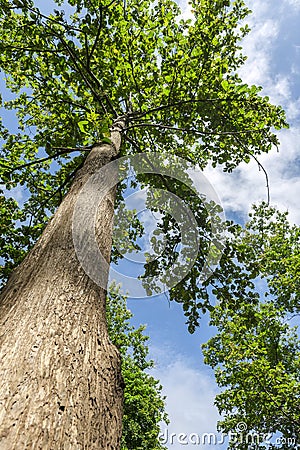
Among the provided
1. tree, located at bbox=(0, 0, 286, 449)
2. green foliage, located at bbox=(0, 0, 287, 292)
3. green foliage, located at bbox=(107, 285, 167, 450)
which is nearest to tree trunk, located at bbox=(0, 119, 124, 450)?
tree, located at bbox=(0, 0, 286, 449)

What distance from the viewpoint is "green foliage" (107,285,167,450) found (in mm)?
17547

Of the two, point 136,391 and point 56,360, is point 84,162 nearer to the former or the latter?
point 56,360

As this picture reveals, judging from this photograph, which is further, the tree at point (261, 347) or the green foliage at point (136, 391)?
the green foliage at point (136, 391)

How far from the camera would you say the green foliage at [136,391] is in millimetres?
17547

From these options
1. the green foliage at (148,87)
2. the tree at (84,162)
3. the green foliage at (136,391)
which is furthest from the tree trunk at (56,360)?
the green foliage at (136,391)

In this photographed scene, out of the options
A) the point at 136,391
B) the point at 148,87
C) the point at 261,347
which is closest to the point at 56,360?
the point at 148,87

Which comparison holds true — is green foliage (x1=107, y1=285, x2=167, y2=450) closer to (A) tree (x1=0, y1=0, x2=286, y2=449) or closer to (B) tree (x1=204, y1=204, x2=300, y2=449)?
(B) tree (x1=204, y1=204, x2=300, y2=449)

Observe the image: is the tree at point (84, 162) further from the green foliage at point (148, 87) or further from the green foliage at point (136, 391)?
the green foliage at point (136, 391)

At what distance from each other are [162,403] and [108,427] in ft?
71.4

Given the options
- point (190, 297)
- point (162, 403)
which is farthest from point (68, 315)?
point (162, 403)

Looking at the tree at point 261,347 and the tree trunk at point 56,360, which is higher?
the tree at point 261,347

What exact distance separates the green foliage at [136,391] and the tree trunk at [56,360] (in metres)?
14.5

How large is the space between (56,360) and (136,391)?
785 inches

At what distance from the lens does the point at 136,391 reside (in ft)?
62.7
